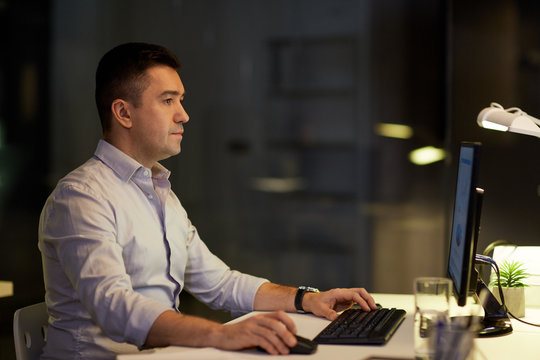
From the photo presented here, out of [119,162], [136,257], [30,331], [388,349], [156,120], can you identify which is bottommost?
[30,331]

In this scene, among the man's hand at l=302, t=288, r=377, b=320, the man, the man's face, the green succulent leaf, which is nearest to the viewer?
the man

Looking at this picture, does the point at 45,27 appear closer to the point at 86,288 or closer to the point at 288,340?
the point at 86,288

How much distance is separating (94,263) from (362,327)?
0.73 m

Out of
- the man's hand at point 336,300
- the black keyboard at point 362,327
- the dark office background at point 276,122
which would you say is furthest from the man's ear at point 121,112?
the dark office background at point 276,122

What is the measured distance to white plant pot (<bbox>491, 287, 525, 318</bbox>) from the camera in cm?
218

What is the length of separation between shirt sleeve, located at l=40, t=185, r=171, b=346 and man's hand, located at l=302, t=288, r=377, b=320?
50cm

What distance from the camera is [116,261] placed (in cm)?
173

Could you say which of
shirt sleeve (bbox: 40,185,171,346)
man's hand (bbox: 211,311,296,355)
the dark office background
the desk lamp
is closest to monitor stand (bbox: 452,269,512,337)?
the desk lamp

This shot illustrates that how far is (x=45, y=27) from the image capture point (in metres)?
4.22

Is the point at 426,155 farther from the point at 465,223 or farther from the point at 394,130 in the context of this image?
the point at 465,223

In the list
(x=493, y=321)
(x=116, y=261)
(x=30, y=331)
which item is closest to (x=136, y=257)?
(x=116, y=261)

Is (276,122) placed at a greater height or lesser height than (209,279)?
greater

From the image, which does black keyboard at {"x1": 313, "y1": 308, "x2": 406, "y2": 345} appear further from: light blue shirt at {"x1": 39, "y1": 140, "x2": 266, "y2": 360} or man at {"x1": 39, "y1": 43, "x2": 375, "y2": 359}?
light blue shirt at {"x1": 39, "y1": 140, "x2": 266, "y2": 360}

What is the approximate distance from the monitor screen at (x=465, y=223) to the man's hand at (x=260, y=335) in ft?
1.52
